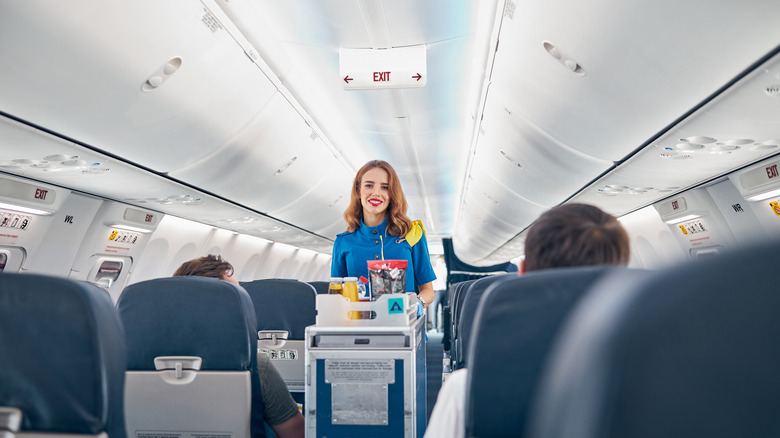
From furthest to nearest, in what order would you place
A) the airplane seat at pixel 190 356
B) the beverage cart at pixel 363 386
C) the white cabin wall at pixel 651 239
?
the white cabin wall at pixel 651 239 → the airplane seat at pixel 190 356 → the beverage cart at pixel 363 386

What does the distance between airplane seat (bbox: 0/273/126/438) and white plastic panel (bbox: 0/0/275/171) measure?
6.68 ft

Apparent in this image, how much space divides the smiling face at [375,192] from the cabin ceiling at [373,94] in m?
1.38

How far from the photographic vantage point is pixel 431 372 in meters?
10.4

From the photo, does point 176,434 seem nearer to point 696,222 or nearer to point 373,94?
point 373,94

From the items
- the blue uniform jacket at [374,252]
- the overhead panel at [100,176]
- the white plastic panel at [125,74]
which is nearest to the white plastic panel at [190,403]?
the blue uniform jacket at [374,252]

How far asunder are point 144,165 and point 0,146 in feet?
4.20

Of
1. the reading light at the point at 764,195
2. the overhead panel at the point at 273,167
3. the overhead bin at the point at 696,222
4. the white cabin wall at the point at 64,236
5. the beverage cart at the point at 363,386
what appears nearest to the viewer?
the beverage cart at the point at 363,386

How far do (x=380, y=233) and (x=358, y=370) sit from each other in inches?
46.4

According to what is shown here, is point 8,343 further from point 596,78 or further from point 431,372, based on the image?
point 431,372

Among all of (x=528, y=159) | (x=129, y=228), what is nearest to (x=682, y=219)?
(x=528, y=159)

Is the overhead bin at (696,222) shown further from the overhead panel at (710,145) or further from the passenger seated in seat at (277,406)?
the passenger seated in seat at (277,406)

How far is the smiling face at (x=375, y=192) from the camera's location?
3375mm

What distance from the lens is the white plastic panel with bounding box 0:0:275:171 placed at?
296 cm

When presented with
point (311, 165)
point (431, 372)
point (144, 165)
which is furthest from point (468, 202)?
point (144, 165)
